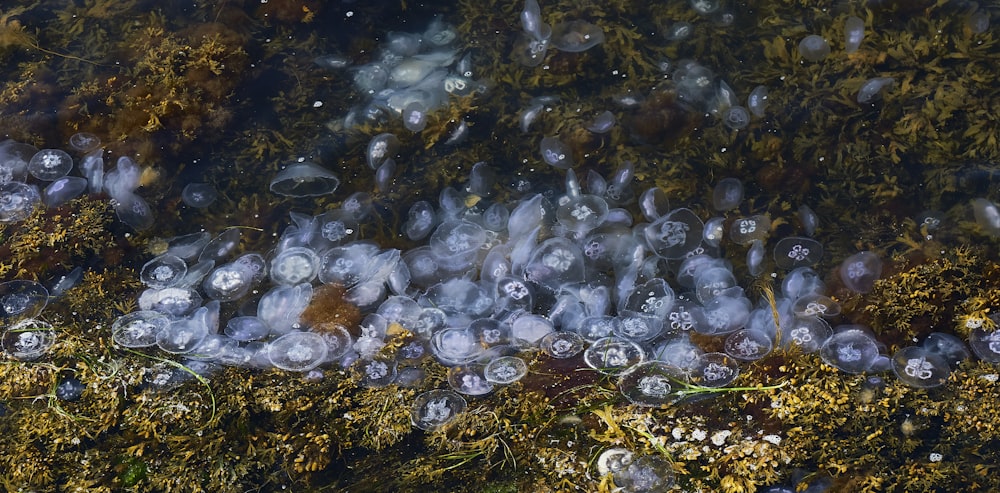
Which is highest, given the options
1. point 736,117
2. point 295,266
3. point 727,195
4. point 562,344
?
point 736,117

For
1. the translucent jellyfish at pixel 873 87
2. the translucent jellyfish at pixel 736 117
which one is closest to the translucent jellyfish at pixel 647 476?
the translucent jellyfish at pixel 736 117

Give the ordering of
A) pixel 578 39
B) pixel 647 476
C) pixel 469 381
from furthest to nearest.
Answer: pixel 578 39 → pixel 469 381 → pixel 647 476

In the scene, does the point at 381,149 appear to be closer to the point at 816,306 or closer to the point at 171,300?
the point at 171,300

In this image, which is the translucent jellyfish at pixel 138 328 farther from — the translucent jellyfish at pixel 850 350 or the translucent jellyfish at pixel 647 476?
the translucent jellyfish at pixel 850 350

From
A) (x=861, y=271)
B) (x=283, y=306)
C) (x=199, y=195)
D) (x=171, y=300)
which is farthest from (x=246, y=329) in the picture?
(x=861, y=271)

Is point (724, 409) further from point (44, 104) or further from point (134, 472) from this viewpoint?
point (44, 104)

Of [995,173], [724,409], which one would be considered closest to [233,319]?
[724,409]
